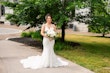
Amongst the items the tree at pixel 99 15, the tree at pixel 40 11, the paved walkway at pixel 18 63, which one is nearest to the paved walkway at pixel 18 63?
the paved walkway at pixel 18 63

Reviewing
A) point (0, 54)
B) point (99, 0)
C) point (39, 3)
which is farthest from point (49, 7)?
point (0, 54)

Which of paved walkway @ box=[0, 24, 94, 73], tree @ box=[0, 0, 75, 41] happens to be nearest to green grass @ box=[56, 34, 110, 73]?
paved walkway @ box=[0, 24, 94, 73]

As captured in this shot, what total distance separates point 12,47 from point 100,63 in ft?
21.4

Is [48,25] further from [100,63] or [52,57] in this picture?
[100,63]

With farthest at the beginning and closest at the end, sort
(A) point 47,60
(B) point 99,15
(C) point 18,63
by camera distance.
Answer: (B) point 99,15, (C) point 18,63, (A) point 47,60

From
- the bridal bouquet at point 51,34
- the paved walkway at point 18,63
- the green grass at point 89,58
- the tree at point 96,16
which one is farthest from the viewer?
the tree at point 96,16

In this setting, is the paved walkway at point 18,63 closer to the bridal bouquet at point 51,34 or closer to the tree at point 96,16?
the bridal bouquet at point 51,34

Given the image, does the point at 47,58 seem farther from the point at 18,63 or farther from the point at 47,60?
the point at 18,63

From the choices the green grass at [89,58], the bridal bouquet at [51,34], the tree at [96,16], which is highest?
the tree at [96,16]

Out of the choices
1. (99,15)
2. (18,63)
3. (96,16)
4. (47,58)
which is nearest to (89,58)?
(47,58)

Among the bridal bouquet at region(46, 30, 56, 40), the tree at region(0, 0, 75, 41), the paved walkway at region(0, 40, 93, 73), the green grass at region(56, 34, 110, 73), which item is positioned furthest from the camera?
the tree at region(0, 0, 75, 41)

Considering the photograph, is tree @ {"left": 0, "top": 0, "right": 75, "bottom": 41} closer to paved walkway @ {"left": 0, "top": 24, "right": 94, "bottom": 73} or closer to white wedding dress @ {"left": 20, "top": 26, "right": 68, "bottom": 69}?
paved walkway @ {"left": 0, "top": 24, "right": 94, "bottom": 73}

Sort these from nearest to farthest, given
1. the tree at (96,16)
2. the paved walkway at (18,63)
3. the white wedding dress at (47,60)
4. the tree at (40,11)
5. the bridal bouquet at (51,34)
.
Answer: the paved walkway at (18,63) → the white wedding dress at (47,60) → the bridal bouquet at (51,34) → the tree at (40,11) → the tree at (96,16)

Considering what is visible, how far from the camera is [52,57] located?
45.2ft
